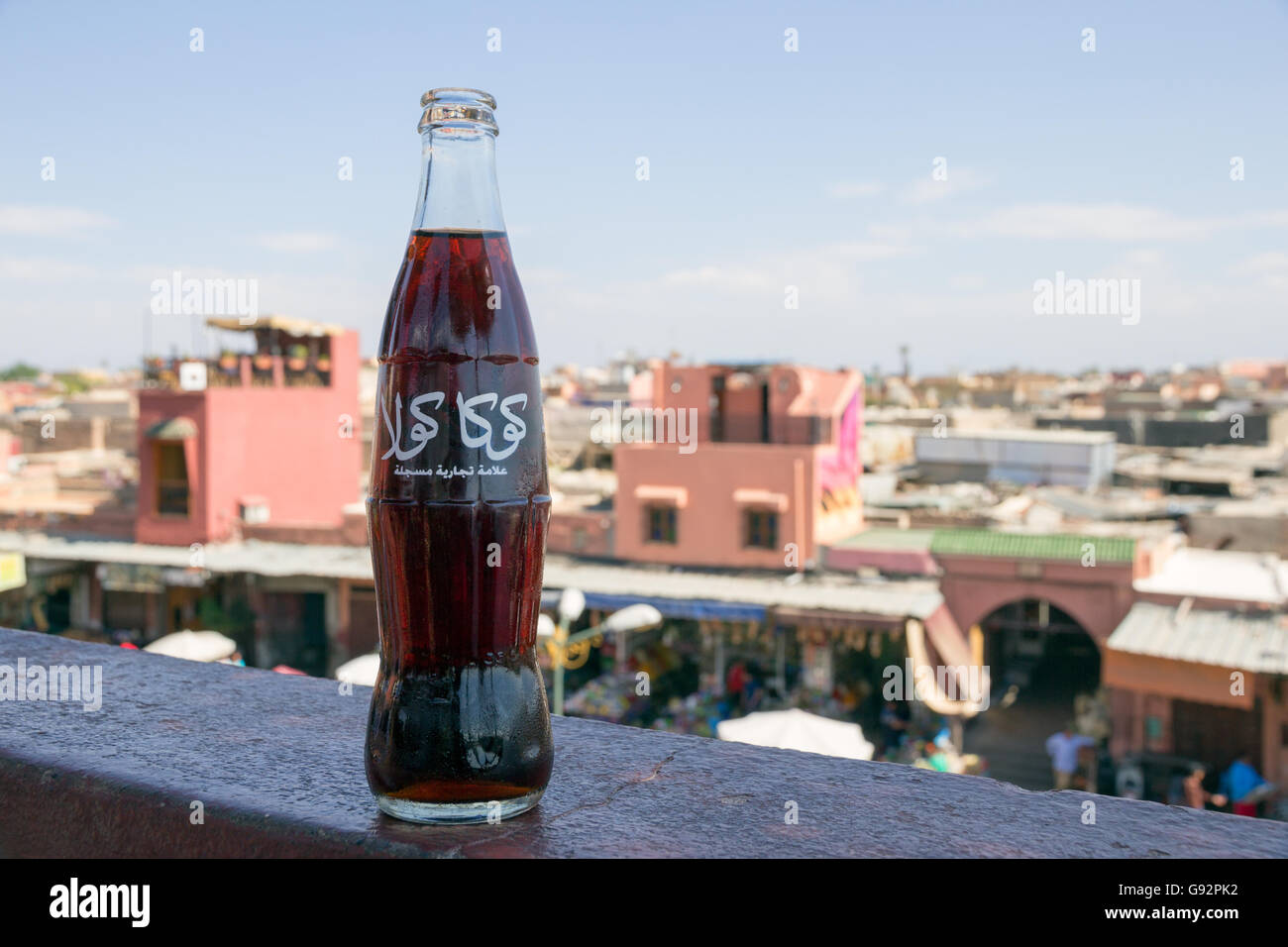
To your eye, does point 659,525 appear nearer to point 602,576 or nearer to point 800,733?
point 602,576

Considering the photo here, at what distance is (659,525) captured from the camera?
20.2 metres

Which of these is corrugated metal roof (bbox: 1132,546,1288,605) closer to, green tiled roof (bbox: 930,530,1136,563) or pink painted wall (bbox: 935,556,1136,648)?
pink painted wall (bbox: 935,556,1136,648)

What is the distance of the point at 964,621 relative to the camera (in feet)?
54.7

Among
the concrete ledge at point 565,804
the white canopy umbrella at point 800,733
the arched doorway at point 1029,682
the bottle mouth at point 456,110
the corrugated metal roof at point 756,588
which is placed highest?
the bottle mouth at point 456,110

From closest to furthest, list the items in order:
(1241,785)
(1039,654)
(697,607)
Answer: (1241,785) → (697,607) → (1039,654)

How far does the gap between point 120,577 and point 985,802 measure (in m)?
21.7

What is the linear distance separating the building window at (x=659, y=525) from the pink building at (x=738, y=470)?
17 millimetres

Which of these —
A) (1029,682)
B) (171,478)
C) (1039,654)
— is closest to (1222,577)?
(1029,682)

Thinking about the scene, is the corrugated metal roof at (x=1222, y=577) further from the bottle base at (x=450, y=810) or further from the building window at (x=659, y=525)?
the bottle base at (x=450, y=810)

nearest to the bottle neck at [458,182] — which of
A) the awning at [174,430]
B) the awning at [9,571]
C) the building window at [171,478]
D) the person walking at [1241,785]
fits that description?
the person walking at [1241,785]

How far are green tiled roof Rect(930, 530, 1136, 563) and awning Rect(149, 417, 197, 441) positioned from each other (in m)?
13.4

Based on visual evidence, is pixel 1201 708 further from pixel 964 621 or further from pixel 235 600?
pixel 235 600

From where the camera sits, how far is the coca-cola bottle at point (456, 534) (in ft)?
4.86

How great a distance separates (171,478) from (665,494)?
9.62m
